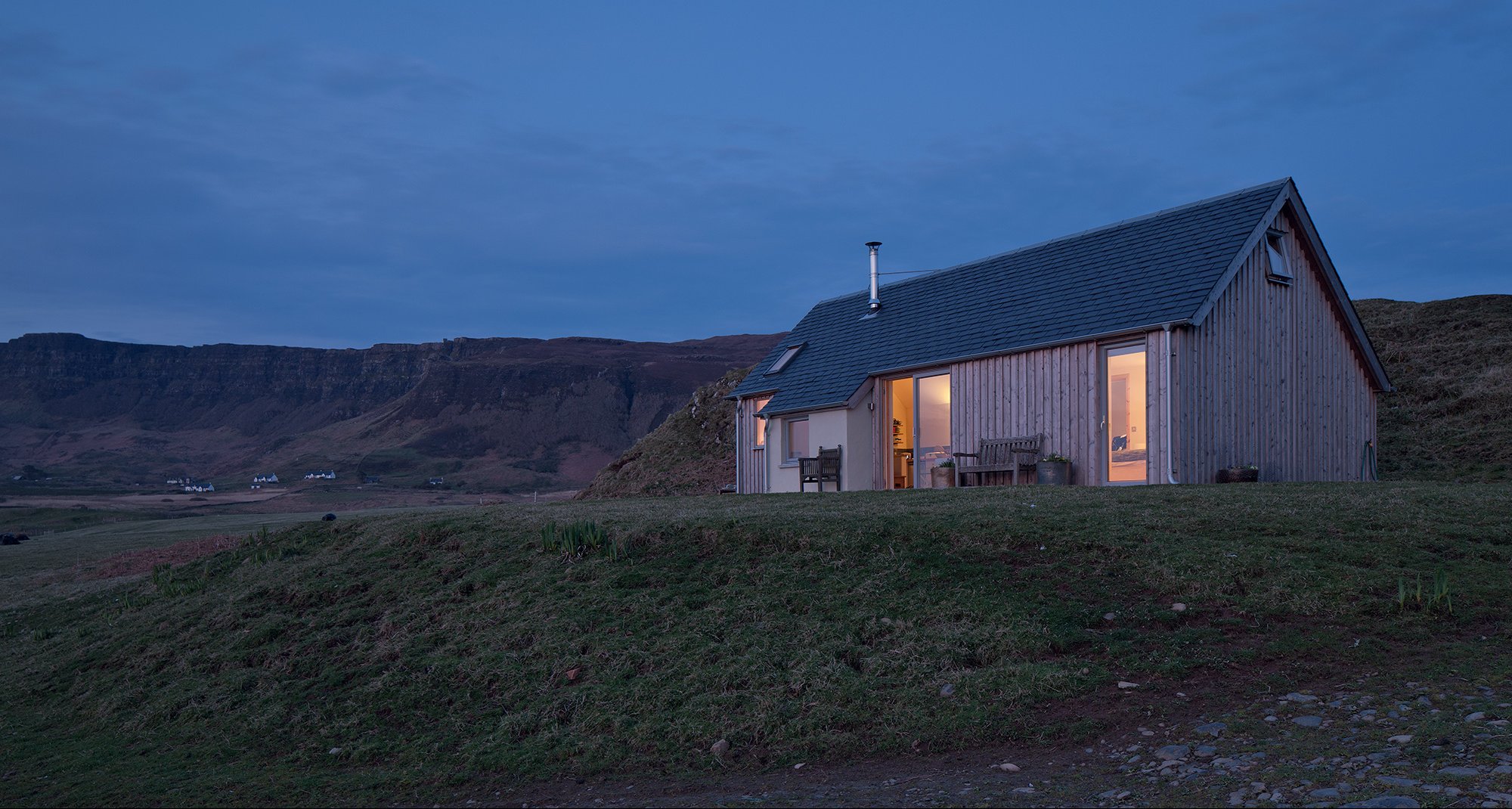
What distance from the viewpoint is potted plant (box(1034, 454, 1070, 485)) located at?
16.0 meters

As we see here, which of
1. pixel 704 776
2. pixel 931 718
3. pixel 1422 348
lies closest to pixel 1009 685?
pixel 931 718

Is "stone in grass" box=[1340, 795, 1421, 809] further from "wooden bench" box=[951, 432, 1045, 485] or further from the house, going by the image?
"wooden bench" box=[951, 432, 1045, 485]

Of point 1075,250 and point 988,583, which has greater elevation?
point 1075,250

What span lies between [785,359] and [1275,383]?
1142 cm

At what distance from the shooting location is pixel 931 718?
20.9 feet

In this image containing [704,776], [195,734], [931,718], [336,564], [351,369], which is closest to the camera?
[704,776]

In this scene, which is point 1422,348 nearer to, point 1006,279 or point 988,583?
point 1006,279

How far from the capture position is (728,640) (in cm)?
791

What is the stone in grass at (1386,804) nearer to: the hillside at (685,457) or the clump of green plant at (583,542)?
the clump of green plant at (583,542)

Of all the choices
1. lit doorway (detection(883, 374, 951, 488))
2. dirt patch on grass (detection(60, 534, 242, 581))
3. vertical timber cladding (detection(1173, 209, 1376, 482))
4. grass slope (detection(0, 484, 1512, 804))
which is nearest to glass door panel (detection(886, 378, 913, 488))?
lit doorway (detection(883, 374, 951, 488))

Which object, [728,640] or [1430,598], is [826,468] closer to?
[728,640]

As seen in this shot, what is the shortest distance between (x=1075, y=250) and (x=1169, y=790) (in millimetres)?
15662

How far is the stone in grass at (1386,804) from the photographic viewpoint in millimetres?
4262

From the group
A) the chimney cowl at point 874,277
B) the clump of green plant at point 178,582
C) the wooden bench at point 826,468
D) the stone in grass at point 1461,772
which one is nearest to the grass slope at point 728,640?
the clump of green plant at point 178,582
